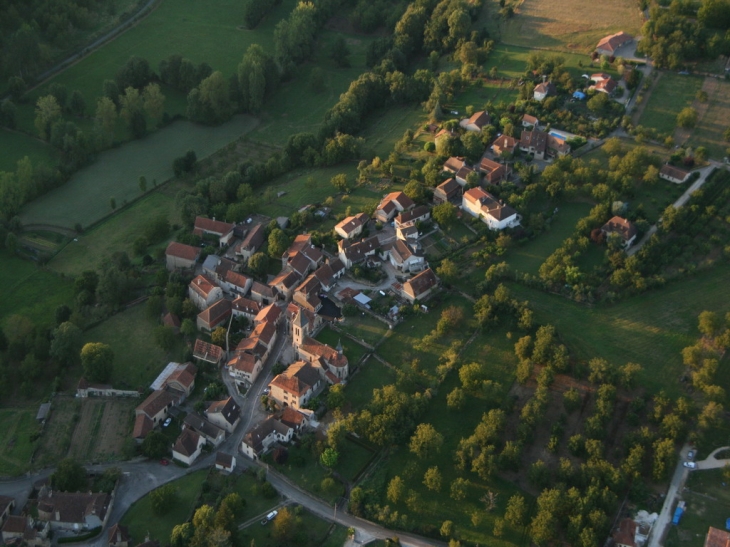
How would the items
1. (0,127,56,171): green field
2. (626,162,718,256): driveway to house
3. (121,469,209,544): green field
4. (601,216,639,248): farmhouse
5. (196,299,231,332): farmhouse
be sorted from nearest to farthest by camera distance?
(121,469,209,544): green field < (196,299,231,332): farmhouse < (601,216,639,248): farmhouse < (626,162,718,256): driveway to house < (0,127,56,171): green field

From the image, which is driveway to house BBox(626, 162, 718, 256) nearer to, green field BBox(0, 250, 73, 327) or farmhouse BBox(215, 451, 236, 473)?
farmhouse BBox(215, 451, 236, 473)

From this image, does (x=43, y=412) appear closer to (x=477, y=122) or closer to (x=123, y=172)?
(x=123, y=172)

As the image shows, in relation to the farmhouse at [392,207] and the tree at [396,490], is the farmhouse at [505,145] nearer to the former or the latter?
the farmhouse at [392,207]

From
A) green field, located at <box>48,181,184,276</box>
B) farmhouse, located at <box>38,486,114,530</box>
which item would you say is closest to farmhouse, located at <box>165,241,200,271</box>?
green field, located at <box>48,181,184,276</box>

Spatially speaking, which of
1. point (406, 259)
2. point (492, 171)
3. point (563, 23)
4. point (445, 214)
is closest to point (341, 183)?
point (445, 214)

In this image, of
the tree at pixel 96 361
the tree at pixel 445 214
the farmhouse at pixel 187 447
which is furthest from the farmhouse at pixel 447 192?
the tree at pixel 96 361

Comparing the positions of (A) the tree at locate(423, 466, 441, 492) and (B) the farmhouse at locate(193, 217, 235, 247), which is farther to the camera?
(B) the farmhouse at locate(193, 217, 235, 247)
